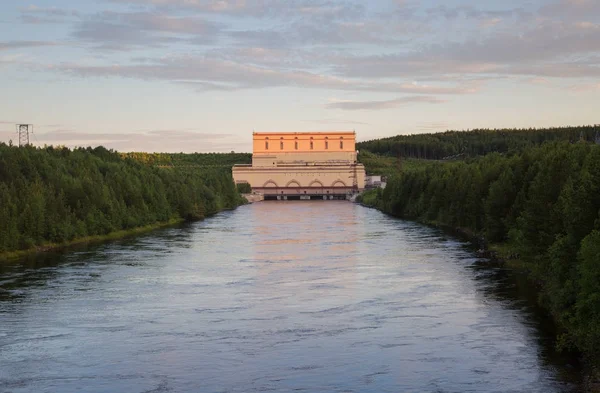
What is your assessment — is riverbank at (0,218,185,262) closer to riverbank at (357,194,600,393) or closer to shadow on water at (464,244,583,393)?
riverbank at (357,194,600,393)

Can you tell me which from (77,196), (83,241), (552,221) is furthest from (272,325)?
(77,196)

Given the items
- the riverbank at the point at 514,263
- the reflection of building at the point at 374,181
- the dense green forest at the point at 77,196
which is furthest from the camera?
the reflection of building at the point at 374,181

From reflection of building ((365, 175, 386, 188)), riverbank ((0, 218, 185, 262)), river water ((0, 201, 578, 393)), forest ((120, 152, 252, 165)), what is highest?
forest ((120, 152, 252, 165))

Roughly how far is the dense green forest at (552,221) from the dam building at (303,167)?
255 ft

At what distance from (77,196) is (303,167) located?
88914mm

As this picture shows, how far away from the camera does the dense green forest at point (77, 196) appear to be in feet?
149

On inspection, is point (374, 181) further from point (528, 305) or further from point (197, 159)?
point (528, 305)

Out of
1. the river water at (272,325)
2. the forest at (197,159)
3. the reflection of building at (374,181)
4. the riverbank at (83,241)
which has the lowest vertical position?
the river water at (272,325)

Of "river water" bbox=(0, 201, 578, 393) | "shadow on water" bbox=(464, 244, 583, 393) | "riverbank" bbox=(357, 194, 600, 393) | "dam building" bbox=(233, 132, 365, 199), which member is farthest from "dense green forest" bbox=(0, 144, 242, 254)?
"dam building" bbox=(233, 132, 365, 199)

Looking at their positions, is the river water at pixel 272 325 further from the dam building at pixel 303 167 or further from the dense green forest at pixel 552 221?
the dam building at pixel 303 167

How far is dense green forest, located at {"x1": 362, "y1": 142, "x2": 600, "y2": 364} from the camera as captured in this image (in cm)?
1994

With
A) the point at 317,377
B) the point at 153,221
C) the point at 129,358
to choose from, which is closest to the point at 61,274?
the point at 129,358

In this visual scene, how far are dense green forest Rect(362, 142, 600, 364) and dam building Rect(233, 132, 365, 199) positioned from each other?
255ft

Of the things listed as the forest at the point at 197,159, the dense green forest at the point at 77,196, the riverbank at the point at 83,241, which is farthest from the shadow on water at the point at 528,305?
the forest at the point at 197,159
